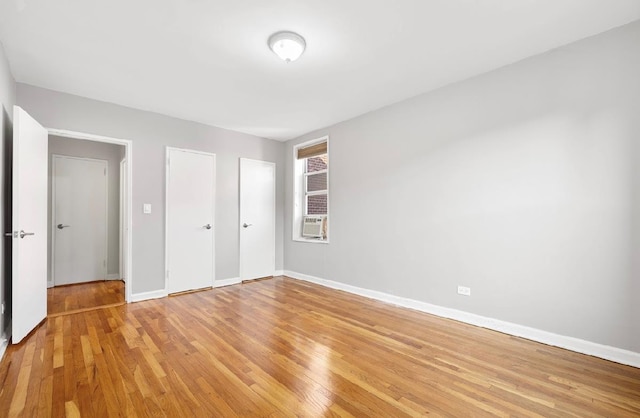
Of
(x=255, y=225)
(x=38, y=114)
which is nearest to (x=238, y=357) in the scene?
(x=255, y=225)

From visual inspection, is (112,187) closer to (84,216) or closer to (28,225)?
(84,216)

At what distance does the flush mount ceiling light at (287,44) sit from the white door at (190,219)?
8.43 feet

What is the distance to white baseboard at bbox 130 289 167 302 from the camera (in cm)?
388

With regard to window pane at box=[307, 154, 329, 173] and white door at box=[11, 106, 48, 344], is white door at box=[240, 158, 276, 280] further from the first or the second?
white door at box=[11, 106, 48, 344]

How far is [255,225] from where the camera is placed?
205 inches

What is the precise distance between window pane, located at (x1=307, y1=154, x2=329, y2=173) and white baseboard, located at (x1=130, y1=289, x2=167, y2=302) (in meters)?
3.06

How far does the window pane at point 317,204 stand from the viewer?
522 centimetres

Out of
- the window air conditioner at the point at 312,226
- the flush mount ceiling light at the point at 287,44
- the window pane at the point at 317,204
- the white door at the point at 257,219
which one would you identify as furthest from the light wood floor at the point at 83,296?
the flush mount ceiling light at the point at 287,44

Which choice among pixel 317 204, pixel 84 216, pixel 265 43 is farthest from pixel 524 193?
pixel 84 216

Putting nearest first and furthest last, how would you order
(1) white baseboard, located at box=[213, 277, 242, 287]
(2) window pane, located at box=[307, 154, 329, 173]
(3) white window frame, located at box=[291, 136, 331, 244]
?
(1) white baseboard, located at box=[213, 277, 242, 287] < (2) window pane, located at box=[307, 154, 329, 173] < (3) white window frame, located at box=[291, 136, 331, 244]

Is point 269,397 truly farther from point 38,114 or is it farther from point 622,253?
point 38,114

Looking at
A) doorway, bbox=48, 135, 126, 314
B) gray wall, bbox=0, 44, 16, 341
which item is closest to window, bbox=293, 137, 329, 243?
doorway, bbox=48, 135, 126, 314

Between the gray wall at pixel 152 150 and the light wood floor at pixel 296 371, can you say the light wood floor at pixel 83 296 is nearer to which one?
the light wood floor at pixel 296 371

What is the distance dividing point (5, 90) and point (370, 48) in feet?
10.9
